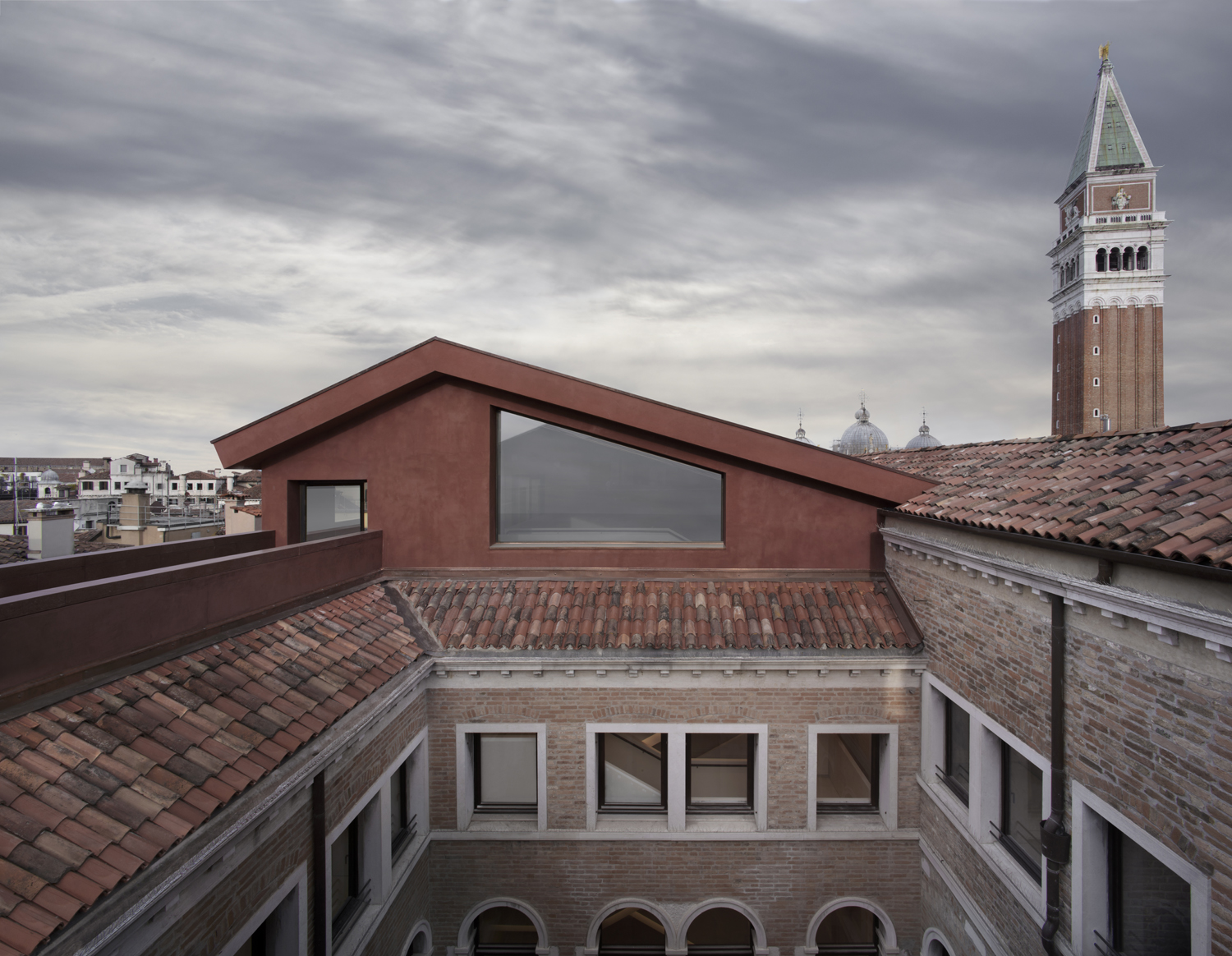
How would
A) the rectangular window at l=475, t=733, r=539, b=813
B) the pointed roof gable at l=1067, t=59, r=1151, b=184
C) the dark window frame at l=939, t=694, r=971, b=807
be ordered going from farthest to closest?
1. the pointed roof gable at l=1067, t=59, r=1151, b=184
2. the rectangular window at l=475, t=733, r=539, b=813
3. the dark window frame at l=939, t=694, r=971, b=807

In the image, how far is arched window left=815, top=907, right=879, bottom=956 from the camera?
8.52m

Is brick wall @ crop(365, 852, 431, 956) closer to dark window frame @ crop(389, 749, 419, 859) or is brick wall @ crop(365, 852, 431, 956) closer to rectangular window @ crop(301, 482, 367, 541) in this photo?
dark window frame @ crop(389, 749, 419, 859)

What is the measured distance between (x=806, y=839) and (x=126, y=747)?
25.9ft

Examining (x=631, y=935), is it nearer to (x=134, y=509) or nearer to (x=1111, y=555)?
(x=1111, y=555)

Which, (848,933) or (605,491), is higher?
(605,491)

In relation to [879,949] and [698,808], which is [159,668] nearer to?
[698,808]

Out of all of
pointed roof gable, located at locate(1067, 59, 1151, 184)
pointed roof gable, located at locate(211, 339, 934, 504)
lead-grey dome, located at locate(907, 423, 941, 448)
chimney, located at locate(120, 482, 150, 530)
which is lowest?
chimney, located at locate(120, 482, 150, 530)

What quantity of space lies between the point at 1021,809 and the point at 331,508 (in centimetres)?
1042

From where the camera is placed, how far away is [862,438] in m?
79.6

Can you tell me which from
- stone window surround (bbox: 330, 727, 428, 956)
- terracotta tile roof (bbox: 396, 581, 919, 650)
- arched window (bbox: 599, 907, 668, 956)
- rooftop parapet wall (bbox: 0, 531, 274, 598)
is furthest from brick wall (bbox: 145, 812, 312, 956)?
arched window (bbox: 599, 907, 668, 956)

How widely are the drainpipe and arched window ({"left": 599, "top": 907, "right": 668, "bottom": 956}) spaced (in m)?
5.12

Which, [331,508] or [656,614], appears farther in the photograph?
[331,508]

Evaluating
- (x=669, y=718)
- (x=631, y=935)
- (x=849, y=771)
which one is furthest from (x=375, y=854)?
(x=849, y=771)

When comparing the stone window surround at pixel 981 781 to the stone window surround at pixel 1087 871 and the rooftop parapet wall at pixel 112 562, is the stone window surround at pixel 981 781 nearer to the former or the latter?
the stone window surround at pixel 1087 871
